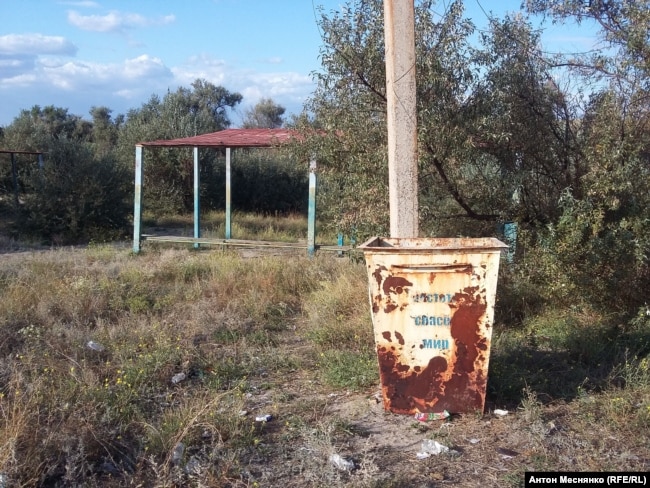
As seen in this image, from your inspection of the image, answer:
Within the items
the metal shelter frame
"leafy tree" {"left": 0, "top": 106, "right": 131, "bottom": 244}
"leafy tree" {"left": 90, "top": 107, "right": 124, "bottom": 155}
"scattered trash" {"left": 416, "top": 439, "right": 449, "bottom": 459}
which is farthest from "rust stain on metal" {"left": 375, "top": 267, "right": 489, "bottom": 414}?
"leafy tree" {"left": 90, "top": 107, "right": 124, "bottom": 155}

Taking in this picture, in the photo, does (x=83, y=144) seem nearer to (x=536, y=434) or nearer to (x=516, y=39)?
(x=516, y=39)

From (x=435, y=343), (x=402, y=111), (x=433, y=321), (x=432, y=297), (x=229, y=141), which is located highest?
(x=229, y=141)

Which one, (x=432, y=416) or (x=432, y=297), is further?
(x=432, y=416)

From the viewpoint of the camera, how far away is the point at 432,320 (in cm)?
395

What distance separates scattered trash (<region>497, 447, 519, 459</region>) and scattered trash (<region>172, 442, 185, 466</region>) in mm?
1836

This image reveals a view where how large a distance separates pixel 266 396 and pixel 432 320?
1461 mm

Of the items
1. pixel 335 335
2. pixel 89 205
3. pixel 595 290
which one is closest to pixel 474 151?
pixel 595 290

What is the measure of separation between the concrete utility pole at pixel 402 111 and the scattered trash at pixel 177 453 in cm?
210

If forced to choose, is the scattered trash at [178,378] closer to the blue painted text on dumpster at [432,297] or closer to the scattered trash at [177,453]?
the scattered trash at [177,453]

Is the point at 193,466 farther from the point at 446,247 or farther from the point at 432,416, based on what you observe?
the point at 446,247

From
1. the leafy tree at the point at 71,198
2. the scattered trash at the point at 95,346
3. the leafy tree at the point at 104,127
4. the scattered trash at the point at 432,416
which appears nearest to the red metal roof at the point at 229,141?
the leafy tree at the point at 71,198

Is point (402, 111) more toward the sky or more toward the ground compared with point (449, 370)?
more toward the sky

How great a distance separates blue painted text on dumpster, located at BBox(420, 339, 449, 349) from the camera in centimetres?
396

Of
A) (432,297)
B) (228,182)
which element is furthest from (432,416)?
(228,182)
